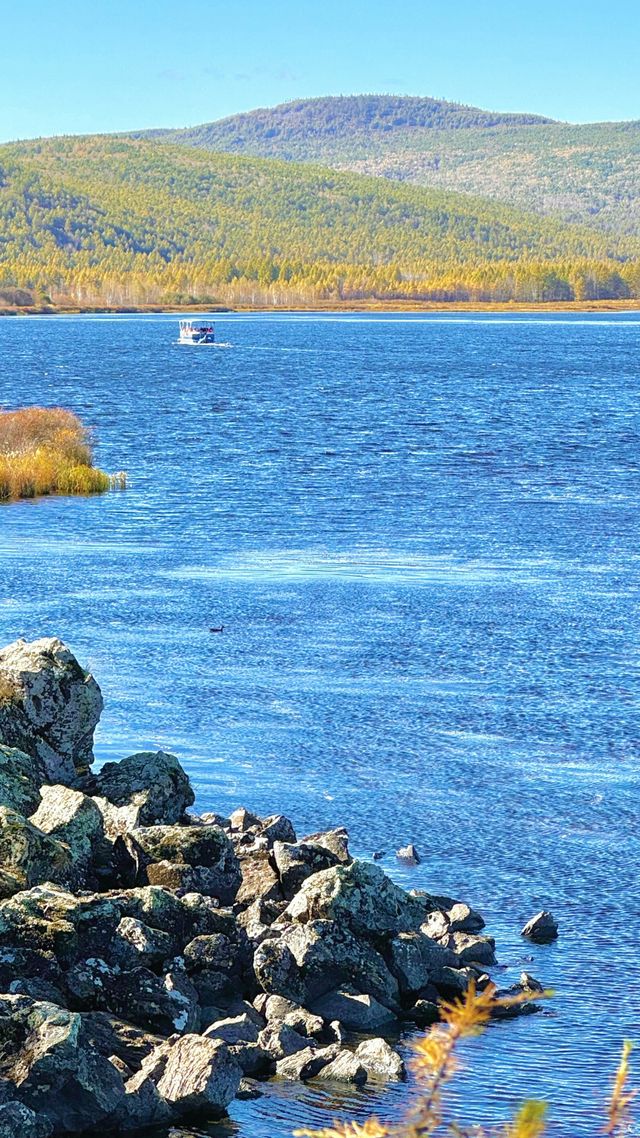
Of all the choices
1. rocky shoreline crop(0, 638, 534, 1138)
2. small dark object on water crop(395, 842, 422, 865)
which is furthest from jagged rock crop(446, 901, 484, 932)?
small dark object on water crop(395, 842, 422, 865)

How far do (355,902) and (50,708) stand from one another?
5.89 m

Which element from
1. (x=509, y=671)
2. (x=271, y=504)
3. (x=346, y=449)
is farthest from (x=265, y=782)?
(x=346, y=449)

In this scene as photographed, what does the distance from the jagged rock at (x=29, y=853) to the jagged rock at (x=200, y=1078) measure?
2671 mm

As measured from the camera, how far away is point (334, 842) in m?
19.8

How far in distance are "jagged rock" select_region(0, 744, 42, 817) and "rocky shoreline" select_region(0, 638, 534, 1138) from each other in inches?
1.2

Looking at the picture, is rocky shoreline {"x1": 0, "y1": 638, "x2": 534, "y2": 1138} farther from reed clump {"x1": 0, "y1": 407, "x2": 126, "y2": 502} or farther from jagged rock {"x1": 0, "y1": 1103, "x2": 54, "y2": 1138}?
reed clump {"x1": 0, "y1": 407, "x2": 126, "y2": 502}

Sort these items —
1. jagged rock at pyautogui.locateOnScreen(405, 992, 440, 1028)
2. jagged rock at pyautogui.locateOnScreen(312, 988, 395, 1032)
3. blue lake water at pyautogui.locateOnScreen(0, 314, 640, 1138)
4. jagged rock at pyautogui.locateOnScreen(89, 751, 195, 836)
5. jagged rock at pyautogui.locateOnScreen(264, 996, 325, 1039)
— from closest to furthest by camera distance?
1. jagged rock at pyautogui.locateOnScreen(264, 996, 325, 1039)
2. jagged rock at pyautogui.locateOnScreen(312, 988, 395, 1032)
3. jagged rock at pyautogui.locateOnScreen(405, 992, 440, 1028)
4. blue lake water at pyautogui.locateOnScreen(0, 314, 640, 1138)
5. jagged rock at pyautogui.locateOnScreen(89, 751, 195, 836)

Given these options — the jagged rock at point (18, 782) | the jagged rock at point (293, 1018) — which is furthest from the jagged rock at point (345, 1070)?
the jagged rock at point (18, 782)

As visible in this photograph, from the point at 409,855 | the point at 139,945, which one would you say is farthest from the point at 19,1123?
the point at 409,855

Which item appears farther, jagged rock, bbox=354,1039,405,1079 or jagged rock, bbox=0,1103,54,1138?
jagged rock, bbox=354,1039,405,1079

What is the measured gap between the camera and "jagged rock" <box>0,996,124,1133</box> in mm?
13719

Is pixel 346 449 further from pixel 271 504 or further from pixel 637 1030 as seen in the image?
pixel 637 1030

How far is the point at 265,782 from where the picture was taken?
24.0 metres

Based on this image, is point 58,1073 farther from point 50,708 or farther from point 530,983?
point 50,708
